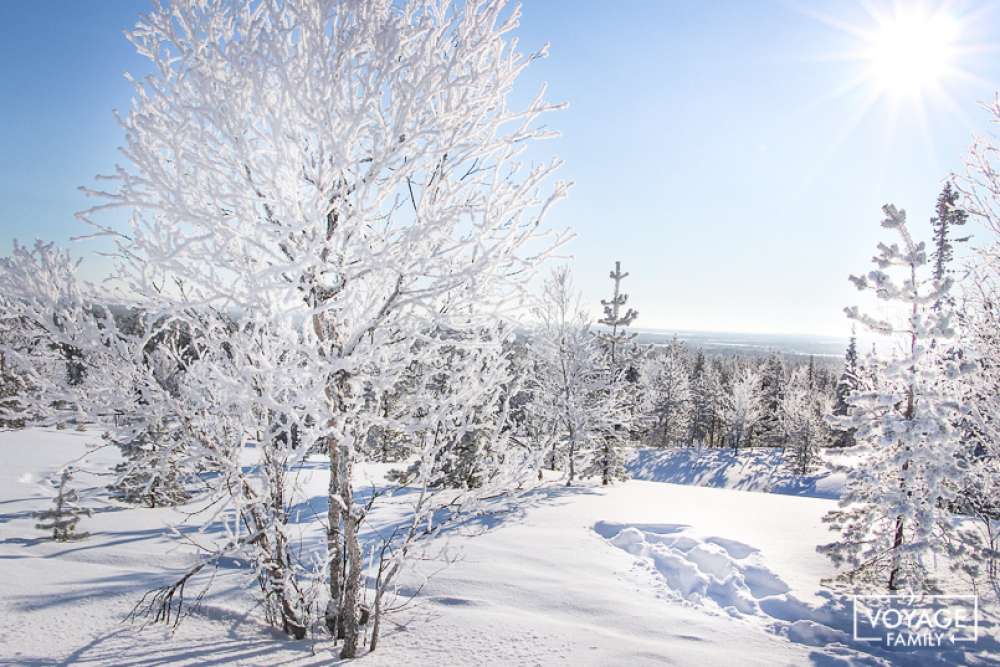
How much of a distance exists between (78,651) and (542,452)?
408 centimetres

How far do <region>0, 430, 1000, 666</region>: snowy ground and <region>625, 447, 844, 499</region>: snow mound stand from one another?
22.2m

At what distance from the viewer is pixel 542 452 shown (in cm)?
416

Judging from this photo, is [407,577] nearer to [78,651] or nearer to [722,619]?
[78,651]

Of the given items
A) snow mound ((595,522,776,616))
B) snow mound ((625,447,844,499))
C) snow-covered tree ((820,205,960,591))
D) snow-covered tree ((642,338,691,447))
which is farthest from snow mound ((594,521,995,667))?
snow-covered tree ((642,338,691,447))

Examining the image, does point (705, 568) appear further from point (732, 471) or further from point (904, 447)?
point (732, 471)

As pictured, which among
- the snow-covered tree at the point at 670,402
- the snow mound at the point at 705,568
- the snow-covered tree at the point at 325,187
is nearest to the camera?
the snow-covered tree at the point at 325,187

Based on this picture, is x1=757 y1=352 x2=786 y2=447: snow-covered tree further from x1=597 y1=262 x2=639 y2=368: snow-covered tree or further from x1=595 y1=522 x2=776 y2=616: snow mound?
x1=595 y1=522 x2=776 y2=616: snow mound

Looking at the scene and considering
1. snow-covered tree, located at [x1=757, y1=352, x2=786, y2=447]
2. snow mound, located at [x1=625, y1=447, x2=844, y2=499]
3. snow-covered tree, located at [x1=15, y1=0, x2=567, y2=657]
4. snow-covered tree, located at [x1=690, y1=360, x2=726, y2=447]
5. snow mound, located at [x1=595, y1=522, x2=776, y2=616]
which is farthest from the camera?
snow-covered tree, located at [x1=690, y1=360, x2=726, y2=447]

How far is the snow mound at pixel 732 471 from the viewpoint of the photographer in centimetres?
2950

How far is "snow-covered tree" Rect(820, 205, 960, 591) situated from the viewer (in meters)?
7.16

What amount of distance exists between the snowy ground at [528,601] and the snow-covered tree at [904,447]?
43.1 inches

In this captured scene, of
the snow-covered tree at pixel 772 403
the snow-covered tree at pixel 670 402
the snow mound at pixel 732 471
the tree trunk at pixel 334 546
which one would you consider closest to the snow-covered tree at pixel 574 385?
the tree trunk at pixel 334 546

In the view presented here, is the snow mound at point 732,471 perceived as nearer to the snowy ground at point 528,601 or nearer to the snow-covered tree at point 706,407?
the snow-covered tree at point 706,407

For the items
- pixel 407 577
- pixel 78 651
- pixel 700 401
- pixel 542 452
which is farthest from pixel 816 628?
pixel 700 401
